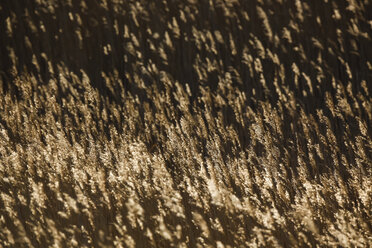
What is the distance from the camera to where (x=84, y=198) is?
155 cm

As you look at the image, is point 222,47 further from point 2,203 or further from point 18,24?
point 2,203

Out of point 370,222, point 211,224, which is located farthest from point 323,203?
point 211,224

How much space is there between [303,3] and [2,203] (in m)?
2.02

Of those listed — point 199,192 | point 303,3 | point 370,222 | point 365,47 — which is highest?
point 303,3

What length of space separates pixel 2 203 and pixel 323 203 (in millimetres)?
934

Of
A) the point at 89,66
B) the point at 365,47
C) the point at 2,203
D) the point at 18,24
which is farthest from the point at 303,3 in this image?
the point at 2,203

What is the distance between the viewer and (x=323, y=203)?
1.59 meters

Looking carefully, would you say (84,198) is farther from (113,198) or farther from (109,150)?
(109,150)

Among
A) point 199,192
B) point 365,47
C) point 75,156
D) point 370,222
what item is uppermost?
point 365,47

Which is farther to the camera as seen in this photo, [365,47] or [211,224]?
[365,47]

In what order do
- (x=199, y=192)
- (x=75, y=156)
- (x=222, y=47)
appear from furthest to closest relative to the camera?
1. (x=222, y=47)
2. (x=75, y=156)
3. (x=199, y=192)

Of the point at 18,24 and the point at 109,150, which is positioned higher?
the point at 18,24

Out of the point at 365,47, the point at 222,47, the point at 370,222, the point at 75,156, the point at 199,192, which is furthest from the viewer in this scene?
the point at 222,47

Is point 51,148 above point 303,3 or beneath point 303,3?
beneath
